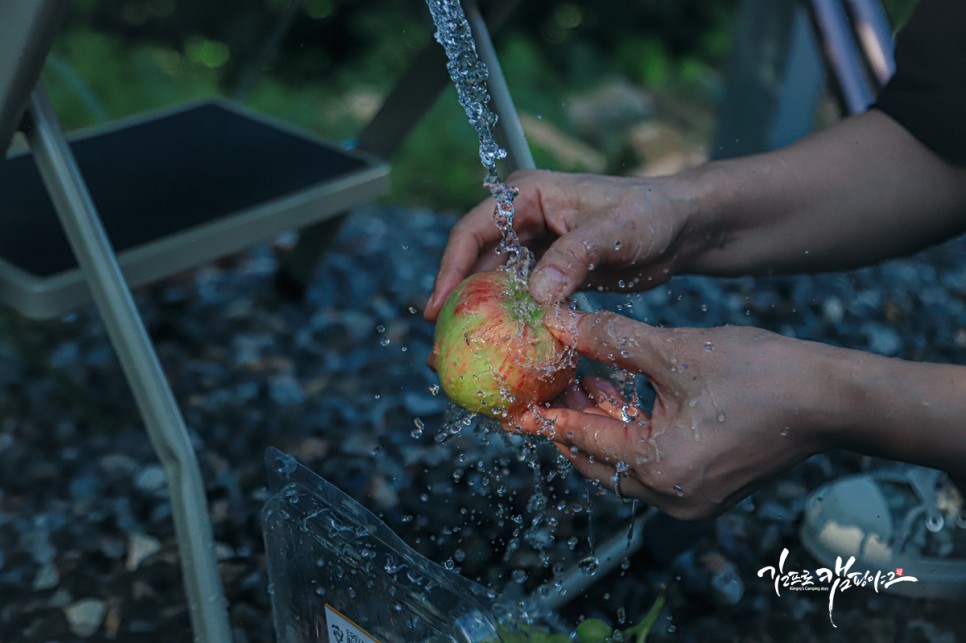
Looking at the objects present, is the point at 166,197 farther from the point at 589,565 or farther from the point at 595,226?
the point at 589,565

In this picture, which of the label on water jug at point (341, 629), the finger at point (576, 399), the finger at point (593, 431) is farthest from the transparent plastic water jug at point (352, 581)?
the finger at point (576, 399)

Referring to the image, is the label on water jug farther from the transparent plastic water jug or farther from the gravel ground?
the gravel ground

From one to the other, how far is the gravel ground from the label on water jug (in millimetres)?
485

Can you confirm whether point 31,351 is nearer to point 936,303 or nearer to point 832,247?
point 832,247

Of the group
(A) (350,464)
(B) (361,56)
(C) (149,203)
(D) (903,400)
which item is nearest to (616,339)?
(D) (903,400)

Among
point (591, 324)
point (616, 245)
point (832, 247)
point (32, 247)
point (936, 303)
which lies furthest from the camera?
point (936, 303)

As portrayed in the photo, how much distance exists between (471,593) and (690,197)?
0.73m

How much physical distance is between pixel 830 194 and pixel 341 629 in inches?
41.0

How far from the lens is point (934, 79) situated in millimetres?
1488

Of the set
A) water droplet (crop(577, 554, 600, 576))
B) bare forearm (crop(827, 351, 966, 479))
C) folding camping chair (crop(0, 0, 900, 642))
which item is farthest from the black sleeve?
water droplet (crop(577, 554, 600, 576))

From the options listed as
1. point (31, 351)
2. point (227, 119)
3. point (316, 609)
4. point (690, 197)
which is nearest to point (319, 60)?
point (227, 119)

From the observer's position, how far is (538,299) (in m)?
1.27

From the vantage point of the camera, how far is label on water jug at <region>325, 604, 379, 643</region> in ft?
3.72

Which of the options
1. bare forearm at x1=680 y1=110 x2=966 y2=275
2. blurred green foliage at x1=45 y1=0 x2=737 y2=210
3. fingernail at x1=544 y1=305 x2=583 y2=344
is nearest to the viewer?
fingernail at x1=544 y1=305 x2=583 y2=344
